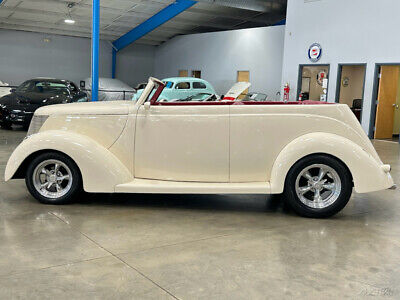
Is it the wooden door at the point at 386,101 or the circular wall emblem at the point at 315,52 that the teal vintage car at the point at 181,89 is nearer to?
the circular wall emblem at the point at 315,52

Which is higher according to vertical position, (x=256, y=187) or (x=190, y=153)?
(x=190, y=153)

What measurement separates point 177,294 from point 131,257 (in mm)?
701

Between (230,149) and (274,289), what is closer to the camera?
(274,289)

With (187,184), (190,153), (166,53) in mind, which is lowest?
(187,184)

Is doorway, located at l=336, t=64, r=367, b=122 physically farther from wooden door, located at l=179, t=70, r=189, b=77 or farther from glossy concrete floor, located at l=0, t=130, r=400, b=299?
glossy concrete floor, located at l=0, t=130, r=400, b=299

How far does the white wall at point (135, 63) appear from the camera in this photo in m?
26.6

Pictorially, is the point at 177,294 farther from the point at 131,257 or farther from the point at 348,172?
the point at 348,172

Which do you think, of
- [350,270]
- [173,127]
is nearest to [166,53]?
[173,127]

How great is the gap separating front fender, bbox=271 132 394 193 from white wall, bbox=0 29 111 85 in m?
21.7

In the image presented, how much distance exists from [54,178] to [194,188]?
1.53m

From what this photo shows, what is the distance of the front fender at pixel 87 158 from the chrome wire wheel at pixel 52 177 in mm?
169

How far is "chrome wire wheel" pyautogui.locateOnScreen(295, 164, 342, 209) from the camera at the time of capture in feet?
14.6

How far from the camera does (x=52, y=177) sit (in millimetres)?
4684

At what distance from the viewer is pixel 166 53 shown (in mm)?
26219
